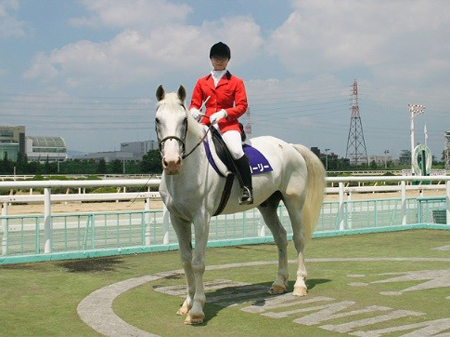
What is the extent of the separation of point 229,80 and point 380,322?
8.71 feet

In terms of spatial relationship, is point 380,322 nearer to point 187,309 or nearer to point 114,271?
point 187,309

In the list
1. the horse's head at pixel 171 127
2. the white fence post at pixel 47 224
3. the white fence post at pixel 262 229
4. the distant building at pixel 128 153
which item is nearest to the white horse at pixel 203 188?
the horse's head at pixel 171 127

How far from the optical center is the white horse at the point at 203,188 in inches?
199

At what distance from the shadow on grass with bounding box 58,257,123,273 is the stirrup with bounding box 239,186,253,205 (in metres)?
2.54

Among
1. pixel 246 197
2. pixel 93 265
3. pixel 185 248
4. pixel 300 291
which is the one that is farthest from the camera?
pixel 93 265

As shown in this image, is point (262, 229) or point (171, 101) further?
point (262, 229)

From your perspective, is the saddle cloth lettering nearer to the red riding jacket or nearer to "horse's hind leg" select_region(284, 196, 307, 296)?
the red riding jacket

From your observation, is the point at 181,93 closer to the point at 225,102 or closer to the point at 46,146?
the point at 225,102

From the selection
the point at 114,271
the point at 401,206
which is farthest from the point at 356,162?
the point at 114,271

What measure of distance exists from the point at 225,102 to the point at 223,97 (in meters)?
0.06

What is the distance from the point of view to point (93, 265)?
318 inches

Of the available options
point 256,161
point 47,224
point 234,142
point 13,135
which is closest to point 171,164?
point 234,142

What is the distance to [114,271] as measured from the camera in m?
7.63

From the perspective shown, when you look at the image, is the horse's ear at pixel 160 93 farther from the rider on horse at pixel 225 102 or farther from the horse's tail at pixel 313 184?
the horse's tail at pixel 313 184
